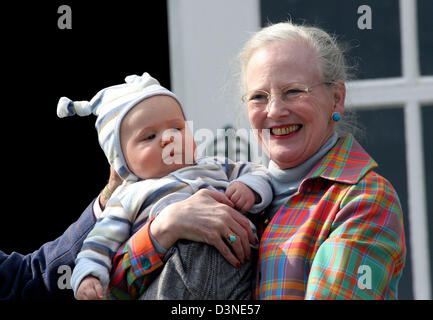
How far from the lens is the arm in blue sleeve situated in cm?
215

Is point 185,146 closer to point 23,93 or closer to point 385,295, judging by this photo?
point 385,295

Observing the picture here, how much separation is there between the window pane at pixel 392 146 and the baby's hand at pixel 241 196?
94cm

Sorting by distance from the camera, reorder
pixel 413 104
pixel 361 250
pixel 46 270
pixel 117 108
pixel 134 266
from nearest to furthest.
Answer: pixel 361 250, pixel 134 266, pixel 117 108, pixel 46 270, pixel 413 104

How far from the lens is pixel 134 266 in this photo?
179 cm

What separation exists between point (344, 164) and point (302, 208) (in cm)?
16

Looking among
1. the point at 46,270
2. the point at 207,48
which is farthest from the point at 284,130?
the point at 207,48

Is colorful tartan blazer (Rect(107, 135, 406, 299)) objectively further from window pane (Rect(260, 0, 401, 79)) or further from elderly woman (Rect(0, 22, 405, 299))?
window pane (Rect(260, 0, 401, 79))

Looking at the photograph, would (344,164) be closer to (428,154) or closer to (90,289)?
(90,289)

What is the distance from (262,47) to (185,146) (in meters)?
0.34

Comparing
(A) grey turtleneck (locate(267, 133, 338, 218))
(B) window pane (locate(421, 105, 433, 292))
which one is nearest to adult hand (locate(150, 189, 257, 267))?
(A) grey turtleneck (locate(267, 133, 338, 218))

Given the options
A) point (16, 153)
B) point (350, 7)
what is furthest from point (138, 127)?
point (16, 153)

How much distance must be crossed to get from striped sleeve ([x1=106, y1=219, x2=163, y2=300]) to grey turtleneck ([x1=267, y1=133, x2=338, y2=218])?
0.36 meters

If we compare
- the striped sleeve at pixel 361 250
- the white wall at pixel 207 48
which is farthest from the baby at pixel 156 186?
the white wall at pixel 207 48

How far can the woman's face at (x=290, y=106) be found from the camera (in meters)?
1.90
